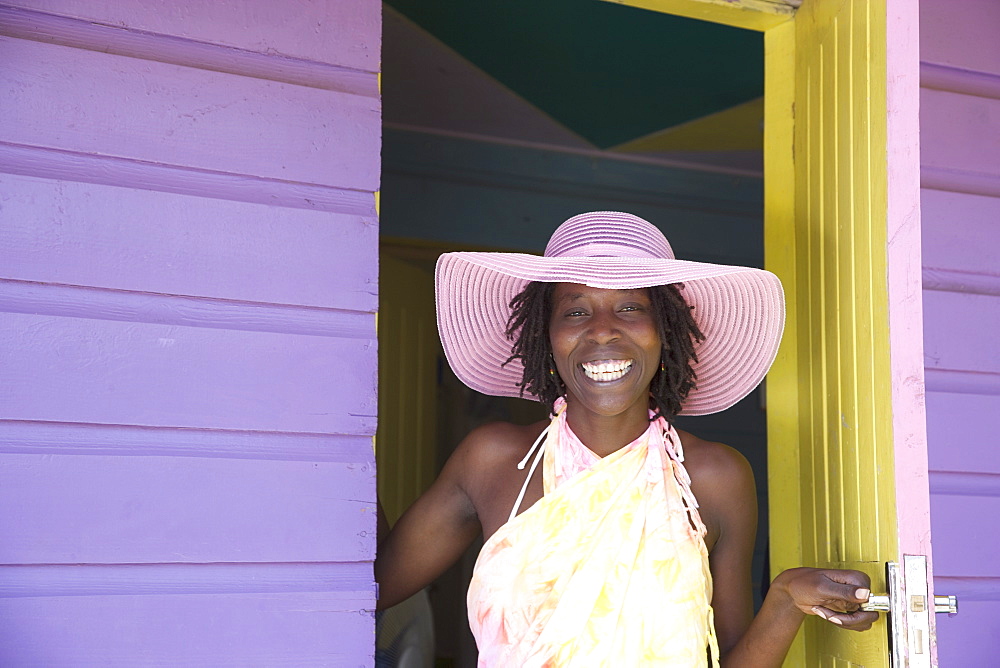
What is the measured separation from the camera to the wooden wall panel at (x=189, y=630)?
6.04 ft

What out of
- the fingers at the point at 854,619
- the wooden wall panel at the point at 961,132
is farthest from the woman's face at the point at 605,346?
the wooden wall panel at the point at 961,132

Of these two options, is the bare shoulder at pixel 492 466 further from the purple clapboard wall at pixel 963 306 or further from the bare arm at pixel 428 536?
the purple clapboard wall at pixel 963 306

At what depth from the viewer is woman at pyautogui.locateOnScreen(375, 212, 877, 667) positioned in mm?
2170

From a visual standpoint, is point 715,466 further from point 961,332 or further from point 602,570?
point 961,332

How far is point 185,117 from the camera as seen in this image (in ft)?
6.79

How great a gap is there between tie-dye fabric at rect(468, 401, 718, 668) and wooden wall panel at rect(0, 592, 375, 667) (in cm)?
35

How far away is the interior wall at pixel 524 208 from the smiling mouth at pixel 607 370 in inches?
94.0

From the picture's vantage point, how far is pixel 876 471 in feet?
6.14

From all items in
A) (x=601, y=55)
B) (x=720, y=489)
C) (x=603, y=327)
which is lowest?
(x=720, y=489)

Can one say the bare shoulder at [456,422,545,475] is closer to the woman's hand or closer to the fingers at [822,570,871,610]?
the woman's hand

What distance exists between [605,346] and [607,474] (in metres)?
0.31

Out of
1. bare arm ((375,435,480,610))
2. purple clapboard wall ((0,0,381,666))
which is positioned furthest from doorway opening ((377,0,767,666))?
bare arm ((375,435,480,610))

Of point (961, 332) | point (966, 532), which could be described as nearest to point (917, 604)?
point (966, 532)

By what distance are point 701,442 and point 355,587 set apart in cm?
91
